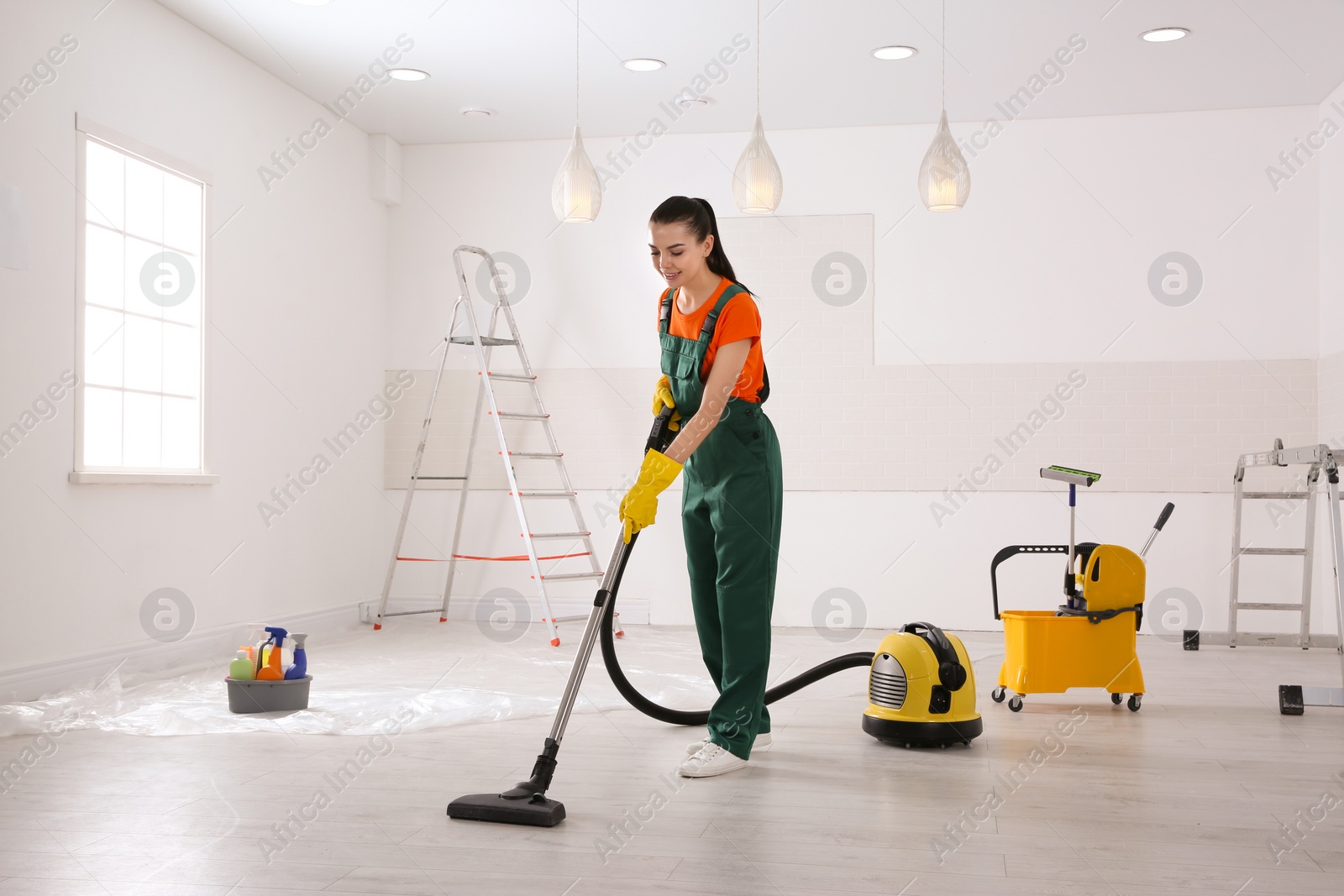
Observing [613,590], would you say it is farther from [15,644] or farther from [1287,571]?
[1287,571]

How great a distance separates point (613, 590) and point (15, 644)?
238cm

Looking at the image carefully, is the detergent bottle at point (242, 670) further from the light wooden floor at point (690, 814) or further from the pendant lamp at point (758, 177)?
the pendant lamp at point (758, 177)

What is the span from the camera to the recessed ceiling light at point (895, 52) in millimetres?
5156

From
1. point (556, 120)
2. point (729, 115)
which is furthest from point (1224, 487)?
point (556, 120)

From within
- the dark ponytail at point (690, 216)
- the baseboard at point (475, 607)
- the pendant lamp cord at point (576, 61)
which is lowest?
the baseboard at point (475, 607)

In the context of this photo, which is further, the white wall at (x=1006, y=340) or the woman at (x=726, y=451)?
the white wall at (x=1006, y=340)

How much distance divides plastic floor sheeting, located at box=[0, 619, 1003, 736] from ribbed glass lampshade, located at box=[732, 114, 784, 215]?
183cm

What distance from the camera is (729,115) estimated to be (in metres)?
6.14

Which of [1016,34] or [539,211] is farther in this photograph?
[539,211]

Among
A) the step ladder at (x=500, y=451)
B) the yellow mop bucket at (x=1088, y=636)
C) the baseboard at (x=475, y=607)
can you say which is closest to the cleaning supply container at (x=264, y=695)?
the step ladder at (x=500, y=451)

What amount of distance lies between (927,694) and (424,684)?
199cm

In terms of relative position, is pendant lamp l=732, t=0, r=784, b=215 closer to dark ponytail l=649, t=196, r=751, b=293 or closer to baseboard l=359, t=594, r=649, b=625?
dark ponytail l=649, t=196, r=751, b=293

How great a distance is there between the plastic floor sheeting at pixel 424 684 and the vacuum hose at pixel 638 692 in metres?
0.43

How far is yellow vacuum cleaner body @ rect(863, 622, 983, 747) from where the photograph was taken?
3117 millimetres
